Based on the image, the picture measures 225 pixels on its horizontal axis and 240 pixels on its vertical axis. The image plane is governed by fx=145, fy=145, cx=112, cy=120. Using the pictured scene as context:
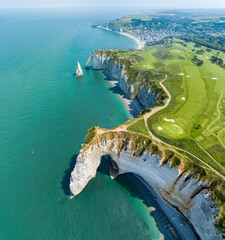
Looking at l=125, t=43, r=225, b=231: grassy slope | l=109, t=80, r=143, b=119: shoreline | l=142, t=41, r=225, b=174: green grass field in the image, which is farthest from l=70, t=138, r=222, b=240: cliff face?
l=109, t=80, r=143, b=119: shoreline

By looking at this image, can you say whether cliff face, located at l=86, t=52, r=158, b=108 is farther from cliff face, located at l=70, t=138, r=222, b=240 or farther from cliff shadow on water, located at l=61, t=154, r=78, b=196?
cliff shadow on water, located at l=61, t=154, r=78, b=196

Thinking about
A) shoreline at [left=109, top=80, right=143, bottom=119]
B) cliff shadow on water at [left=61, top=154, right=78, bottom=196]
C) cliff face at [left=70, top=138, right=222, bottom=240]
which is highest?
cliff face at [left=70, top=138, right=222, bottom=240]

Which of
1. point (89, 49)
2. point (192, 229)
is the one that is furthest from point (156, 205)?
point (89, 49)

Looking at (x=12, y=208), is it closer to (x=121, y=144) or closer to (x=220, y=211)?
(x=121, y=144)

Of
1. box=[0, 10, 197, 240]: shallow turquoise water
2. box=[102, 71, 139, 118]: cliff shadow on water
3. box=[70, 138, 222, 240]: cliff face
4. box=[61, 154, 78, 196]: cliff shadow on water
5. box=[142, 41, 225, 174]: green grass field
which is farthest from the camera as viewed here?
box=[102, 71, 139, 118]: cliff shadow on water

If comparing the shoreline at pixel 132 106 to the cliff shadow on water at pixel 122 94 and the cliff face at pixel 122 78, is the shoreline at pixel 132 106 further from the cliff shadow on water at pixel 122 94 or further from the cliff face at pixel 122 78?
the cliff face at pixel 122 78

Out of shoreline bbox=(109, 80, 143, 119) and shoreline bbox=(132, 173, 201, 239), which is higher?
shoreline bbox=(109, 80, 143, 119)
